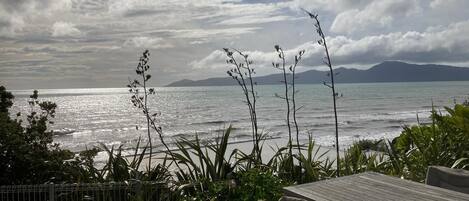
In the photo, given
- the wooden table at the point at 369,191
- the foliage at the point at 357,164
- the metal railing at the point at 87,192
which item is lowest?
the metal railing at the point at 87,192

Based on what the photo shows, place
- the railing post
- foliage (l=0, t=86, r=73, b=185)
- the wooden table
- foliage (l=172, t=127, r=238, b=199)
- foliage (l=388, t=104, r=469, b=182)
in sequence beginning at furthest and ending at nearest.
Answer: foliage (l=0, t=86, r=73, b=185)
foliage (l=388, t=104, r=469, b=182)
foliage (l=172, t=127, r=238, b=199)
the railing post
the wooden table

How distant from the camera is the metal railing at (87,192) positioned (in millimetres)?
4735

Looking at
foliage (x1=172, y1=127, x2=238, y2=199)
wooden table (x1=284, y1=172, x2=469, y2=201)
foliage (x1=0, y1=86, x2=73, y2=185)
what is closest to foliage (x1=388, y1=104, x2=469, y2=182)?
foliage (x1=172, y1=127, x2=238, y2=199)

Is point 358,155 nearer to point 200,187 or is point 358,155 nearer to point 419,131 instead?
point 419,131

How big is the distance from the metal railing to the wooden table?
6.67 feet

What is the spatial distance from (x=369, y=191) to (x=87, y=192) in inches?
112

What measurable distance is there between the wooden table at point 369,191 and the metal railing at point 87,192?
2.03 m

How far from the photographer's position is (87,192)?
4.77 meters

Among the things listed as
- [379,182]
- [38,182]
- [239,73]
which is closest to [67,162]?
[38,182]

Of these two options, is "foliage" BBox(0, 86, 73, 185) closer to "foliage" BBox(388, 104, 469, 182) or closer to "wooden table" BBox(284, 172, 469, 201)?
"wooden table" BBox(284, 172, 469, 201)

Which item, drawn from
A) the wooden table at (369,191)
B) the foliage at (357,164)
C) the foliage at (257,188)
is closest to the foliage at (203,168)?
the foliage at (257,188)

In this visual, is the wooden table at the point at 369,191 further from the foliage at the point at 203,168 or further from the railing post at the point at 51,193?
the railing post at the point at 51,193

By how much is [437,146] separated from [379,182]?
2726 mm

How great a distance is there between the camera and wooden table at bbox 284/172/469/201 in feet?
9.30
